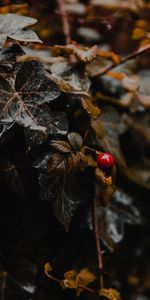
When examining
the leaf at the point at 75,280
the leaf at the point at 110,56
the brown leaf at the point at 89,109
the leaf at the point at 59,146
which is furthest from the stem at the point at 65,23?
the leaf at the point at 75,280

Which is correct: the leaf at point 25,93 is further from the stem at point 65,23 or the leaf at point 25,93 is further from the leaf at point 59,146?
the stem at point 65,23

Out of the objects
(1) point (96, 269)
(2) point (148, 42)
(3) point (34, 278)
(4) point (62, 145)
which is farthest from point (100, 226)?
(2) point (148, 42)

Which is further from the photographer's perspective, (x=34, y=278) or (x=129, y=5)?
(x=129, y=5)

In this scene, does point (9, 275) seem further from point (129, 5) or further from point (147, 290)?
point (129, 5)

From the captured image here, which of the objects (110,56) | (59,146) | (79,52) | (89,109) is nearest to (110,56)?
(110,56)

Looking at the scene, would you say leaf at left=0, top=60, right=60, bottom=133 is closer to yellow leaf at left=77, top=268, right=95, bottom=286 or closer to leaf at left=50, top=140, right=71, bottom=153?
leaf at left=50, top=140, right=71, bottom=153
